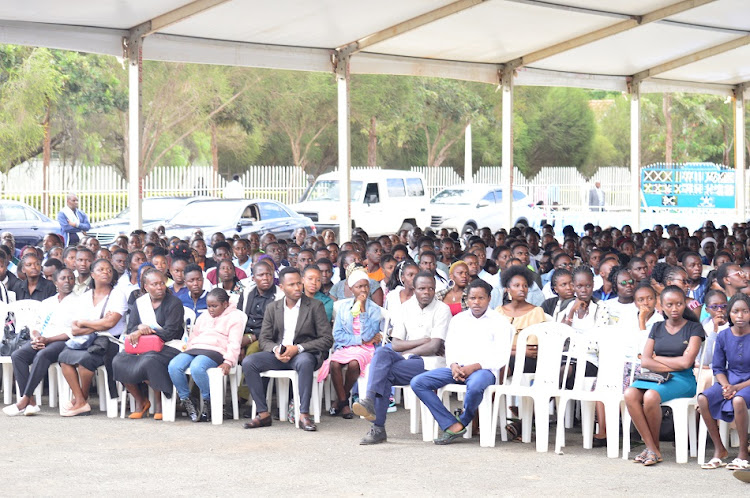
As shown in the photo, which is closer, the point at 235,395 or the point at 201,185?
the point at 235,395

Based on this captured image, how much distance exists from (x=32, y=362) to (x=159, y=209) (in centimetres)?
1466

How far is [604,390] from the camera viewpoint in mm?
7359

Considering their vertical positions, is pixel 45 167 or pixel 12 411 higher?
pixel 45 167

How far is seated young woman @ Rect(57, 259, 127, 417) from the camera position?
8695mm

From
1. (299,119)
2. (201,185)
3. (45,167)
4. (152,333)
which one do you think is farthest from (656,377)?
(299,119)

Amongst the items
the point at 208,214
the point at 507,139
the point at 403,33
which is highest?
the point at 403,33

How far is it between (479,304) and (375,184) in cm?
1731

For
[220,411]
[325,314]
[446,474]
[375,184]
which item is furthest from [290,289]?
[375,184]

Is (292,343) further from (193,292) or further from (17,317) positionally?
(17,317)

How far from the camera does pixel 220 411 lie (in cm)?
837

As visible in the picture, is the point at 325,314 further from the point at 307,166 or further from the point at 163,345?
the point at 307,166

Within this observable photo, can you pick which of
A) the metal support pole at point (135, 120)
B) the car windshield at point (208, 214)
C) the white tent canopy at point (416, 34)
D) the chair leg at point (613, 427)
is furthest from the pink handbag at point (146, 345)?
the car windshield at point (208, 214)

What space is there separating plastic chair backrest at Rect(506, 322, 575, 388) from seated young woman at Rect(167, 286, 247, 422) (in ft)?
6.99

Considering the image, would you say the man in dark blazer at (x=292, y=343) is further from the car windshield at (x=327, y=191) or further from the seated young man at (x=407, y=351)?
the car windshield at (x=327, y=191)
